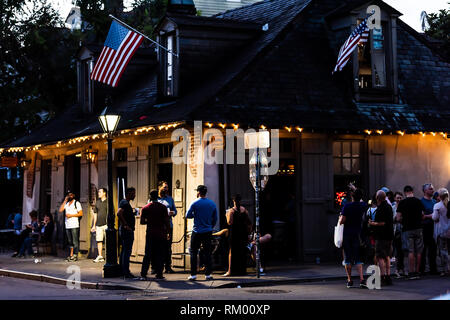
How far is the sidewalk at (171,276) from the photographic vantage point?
1612 cm

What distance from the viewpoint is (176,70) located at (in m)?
21.8

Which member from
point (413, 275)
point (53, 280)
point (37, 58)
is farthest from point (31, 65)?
point (413, 275)

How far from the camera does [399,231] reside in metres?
18.8

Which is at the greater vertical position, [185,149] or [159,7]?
[159,7]

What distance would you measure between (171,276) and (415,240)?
5312mm

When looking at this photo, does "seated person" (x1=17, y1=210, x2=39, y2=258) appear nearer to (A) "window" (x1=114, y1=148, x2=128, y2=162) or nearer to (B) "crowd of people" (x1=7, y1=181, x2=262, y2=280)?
(A) "window" (x1=114, y1=148, x2=128, y2=162)

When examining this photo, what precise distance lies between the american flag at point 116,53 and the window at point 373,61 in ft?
19.3

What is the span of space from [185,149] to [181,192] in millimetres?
1088

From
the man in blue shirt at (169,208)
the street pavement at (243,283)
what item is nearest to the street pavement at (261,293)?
the street pavement at (243,283)

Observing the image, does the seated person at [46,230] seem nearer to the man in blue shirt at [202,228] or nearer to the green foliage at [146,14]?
the man in blue shirt at [202,228]

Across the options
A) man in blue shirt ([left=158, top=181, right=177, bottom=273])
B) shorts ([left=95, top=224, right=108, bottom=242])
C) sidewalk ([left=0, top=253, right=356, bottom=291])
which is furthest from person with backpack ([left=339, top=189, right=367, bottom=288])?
shorts ([left=95, top=224, right=108, bottom=242])
